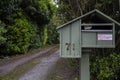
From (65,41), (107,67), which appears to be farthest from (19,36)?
(65,41)

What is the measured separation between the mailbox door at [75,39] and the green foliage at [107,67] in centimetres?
202

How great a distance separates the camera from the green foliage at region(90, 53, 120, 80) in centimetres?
671

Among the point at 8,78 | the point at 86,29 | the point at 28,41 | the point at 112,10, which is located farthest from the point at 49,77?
the point at 28,41

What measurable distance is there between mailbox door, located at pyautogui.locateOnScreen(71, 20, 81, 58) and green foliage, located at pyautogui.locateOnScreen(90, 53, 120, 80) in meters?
2.02

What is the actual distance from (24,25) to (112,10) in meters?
11.7

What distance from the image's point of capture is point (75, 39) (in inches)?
194

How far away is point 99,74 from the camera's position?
684 cm

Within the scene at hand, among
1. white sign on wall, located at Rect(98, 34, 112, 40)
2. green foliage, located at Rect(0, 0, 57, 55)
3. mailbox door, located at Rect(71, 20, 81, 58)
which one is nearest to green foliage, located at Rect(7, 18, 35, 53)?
green foliage, located at Rect(0, 0, 57, 55)

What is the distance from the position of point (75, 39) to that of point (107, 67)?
84.4 inches

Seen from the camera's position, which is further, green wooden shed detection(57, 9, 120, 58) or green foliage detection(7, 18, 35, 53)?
green foliage detection(7, 18, 35, 53)

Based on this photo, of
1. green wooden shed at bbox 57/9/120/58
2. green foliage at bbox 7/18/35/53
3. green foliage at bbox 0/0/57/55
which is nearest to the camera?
green wooden shed at bbox 57/9/120/58

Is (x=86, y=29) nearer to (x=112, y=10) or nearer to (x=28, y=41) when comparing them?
(x=112, y=10)

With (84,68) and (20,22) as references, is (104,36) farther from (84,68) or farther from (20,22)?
(20,22)

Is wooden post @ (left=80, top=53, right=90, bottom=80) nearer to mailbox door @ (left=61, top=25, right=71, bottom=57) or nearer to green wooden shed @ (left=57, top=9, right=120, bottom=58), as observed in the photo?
green wooden shed @ (left=57, top=9, right=120, bottom=58)
